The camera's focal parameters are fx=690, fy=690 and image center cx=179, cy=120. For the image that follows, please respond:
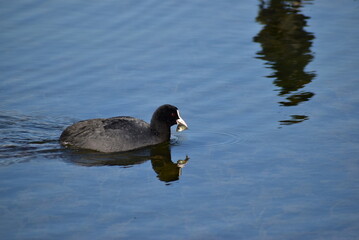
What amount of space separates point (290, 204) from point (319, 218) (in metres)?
0.50

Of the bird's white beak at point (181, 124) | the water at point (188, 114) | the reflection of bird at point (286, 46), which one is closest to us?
the water at point (188, 114)

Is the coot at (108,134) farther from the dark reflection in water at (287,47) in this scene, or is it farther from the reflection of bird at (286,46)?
the reflection of bird at (286,46)

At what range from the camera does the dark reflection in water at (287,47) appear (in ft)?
43.6

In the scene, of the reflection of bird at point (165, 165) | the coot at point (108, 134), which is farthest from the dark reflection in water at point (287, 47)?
the coot at point (108, 134)

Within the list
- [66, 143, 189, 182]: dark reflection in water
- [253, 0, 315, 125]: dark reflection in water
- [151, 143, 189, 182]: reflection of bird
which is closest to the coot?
[66, 143, 189, 182]: dark reflection in water

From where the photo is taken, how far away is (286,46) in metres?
15.7

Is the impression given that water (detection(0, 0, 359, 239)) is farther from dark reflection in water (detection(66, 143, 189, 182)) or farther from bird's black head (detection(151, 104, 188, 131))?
bird's black head (detection(151, 104, 188, 131))

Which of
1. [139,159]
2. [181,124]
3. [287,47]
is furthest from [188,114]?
[287,47]

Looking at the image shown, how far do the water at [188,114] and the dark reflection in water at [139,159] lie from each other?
0.11 ft

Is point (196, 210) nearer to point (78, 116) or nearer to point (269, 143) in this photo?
point (269, 143)

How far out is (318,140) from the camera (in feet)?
36.8

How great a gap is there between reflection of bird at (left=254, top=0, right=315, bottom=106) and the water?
44mm

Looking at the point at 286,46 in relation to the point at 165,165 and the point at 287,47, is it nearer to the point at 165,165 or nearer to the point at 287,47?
the point at 287,47

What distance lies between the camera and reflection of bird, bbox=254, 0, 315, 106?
13598mm
